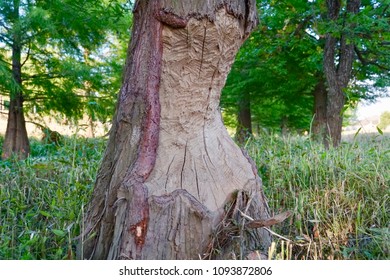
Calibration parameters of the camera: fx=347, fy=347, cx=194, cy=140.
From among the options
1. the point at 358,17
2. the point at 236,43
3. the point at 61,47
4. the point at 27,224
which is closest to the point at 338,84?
the point at 358,17

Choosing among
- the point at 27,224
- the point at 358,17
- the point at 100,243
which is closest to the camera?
the point at 100,243

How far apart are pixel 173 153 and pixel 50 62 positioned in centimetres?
840

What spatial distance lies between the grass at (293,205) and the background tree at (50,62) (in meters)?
5.29

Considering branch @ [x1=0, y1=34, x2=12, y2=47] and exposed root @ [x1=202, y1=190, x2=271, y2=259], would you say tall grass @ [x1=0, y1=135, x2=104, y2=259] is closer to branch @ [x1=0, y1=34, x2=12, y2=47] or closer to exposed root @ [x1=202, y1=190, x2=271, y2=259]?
exposed root @ [x1=202, y1=190, x2=271, y2=259]

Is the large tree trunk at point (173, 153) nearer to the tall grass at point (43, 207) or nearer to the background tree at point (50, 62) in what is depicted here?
the tall grass at point (43, 207)

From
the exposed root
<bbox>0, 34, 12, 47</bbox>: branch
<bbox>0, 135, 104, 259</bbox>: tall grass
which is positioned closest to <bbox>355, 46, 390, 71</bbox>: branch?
<bbox>0, 135, 104, 259</bbox>: tall grass

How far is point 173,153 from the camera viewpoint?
2209 mm

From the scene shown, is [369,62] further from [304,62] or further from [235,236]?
[235,236]

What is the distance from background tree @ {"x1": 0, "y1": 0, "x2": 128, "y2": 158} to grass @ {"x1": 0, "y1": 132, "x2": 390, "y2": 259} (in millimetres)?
5287

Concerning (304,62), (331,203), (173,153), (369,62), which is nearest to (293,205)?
(331,203)

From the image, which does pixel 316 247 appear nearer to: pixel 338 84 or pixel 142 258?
pixel 142 258

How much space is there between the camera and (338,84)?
6.30 meters

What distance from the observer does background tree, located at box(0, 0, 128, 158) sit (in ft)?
27.3
